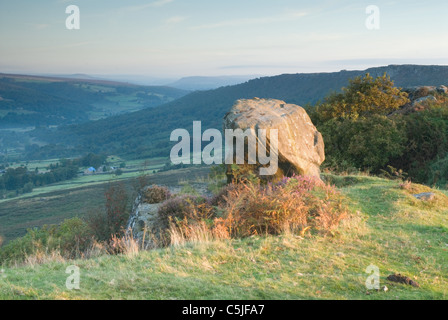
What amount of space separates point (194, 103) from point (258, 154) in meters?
136

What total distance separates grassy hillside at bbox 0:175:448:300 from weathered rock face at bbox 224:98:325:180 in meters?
3.77

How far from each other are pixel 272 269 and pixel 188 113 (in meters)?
136

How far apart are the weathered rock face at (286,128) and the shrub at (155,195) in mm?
3254

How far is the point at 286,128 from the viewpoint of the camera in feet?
39.7

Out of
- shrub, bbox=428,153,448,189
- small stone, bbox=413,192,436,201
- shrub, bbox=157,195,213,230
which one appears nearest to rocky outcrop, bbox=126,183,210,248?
shrub, bbox=157,195,213,230

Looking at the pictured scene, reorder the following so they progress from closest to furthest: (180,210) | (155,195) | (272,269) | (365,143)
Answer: (272,269) < (180,210) < (155,195) < (365,143)

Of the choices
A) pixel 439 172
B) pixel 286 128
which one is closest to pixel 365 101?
pixel 439 172

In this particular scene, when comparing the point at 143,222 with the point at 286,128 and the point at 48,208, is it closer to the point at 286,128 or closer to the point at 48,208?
the point at 286,128

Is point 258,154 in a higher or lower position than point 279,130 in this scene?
lower

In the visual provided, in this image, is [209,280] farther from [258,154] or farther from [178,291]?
[258,154]

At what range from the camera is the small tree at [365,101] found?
23312 mm

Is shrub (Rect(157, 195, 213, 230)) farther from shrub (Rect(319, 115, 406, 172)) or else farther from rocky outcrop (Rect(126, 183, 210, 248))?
shrub (Rect(319, 115, 406, 172))

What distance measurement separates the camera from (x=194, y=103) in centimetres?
14588
